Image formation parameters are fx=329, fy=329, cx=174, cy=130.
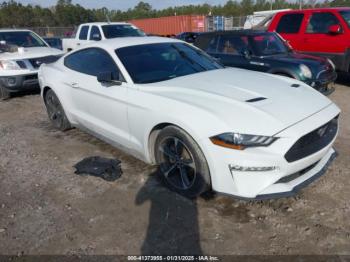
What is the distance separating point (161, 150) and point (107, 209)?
0.83m

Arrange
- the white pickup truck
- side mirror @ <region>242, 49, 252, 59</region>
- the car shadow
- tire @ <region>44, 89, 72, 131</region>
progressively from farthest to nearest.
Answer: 1. the white pickup truck
2. side mirror @ <region>242, 49, 252, 59</region>
3. tire @ <region>44, 89, 72, 131</region>
4. the car shadow

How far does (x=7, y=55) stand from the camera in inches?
321

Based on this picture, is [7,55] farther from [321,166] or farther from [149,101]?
[321,166]

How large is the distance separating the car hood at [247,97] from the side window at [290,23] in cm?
557

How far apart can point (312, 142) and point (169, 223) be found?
1.54 m

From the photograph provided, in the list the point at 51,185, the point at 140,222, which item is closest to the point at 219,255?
the point at 140,222

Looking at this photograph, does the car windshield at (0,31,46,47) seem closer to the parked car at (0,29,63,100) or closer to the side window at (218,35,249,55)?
the parked car at (0,29,63,100)

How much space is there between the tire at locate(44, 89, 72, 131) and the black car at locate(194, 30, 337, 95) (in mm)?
3848

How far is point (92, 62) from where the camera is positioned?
4621mm

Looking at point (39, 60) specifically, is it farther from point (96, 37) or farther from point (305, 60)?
point (305, 60)

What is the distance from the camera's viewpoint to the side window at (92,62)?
13.8 feet

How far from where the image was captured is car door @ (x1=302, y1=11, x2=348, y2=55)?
800 cm

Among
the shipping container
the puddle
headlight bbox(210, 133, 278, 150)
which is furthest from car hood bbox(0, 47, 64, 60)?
the shipping container

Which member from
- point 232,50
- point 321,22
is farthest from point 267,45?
point 321,22
